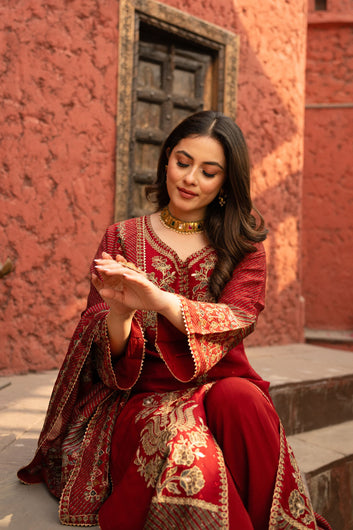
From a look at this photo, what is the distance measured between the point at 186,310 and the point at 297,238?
12.8ft

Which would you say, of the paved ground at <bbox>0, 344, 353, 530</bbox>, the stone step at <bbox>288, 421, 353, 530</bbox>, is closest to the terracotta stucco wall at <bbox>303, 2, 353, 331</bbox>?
the paved ground at <bbox>0, 344, 353, 530</bbox>

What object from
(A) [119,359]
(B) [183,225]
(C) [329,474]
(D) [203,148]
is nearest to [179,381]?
(A) [119,359]

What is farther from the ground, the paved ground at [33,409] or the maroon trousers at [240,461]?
the maroon trousers at [240,461]

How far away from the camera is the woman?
1.48 meters

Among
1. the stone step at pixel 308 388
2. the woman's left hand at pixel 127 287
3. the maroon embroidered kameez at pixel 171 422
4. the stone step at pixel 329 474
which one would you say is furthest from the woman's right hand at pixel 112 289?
the stone step at pixel 308 388

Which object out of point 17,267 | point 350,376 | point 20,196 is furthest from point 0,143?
point 350,376

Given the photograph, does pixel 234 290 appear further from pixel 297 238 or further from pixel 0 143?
pixel 297 238

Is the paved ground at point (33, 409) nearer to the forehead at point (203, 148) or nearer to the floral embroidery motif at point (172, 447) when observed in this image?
the floral embroidery motif at point (172, 447)

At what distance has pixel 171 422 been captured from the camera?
1.54 metres

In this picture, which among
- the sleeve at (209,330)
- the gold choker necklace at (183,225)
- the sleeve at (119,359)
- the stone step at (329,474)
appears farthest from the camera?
the stone step at (329,474)

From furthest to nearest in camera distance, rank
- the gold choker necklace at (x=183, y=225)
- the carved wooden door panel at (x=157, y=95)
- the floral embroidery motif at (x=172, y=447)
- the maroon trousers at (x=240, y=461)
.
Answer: the carved wooden door panel at (x=157, y=95) < the gold choker necklace at (x=183, y=225) < the maroon trousers at (x=240, y=461) < the floral embroidery motif at (x=172, y=447)

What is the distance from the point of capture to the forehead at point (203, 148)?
6.16 ft

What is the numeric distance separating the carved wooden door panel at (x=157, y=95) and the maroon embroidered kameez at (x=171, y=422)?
2.38 meters

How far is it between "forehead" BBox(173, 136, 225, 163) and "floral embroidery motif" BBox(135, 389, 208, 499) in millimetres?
803
